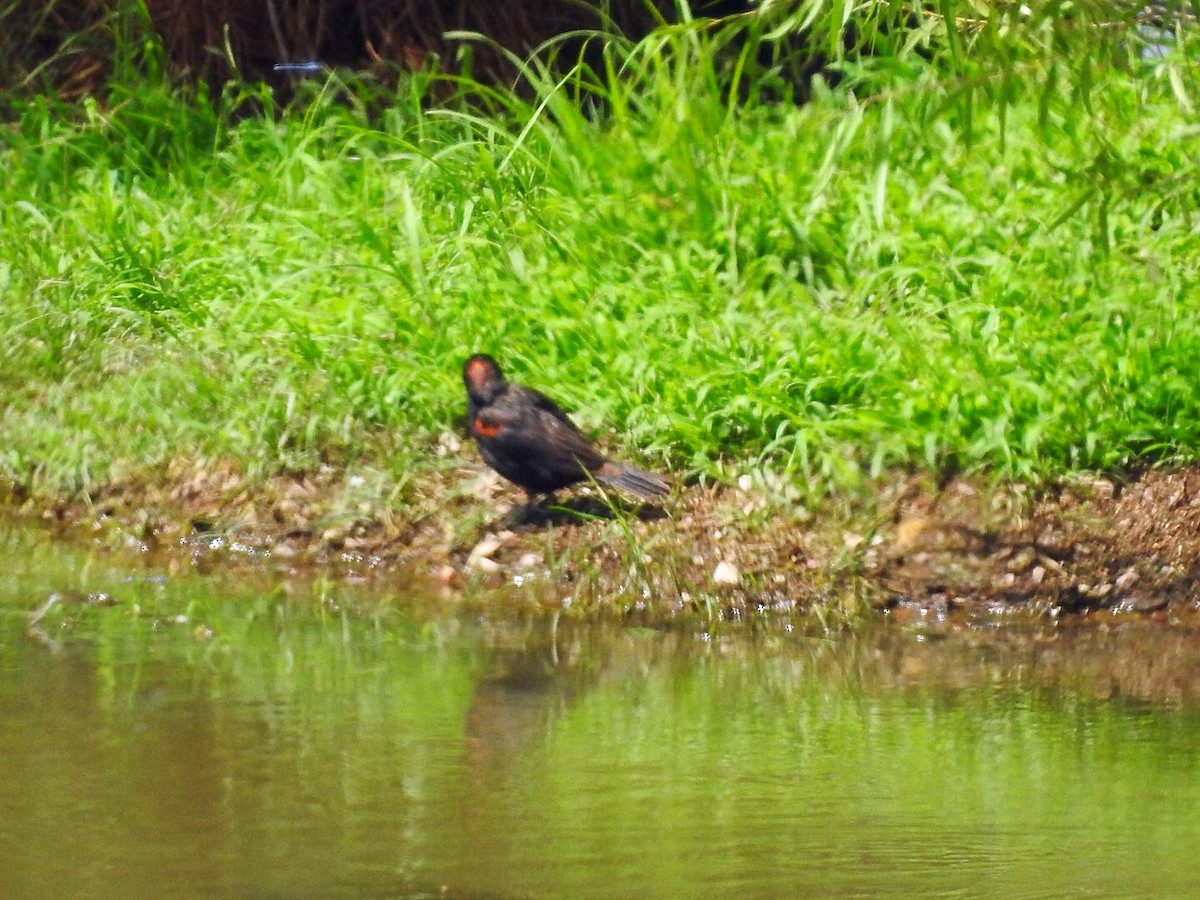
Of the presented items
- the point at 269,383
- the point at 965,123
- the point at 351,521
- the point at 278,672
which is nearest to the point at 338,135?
the point at 269,383

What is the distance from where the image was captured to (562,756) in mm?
3643

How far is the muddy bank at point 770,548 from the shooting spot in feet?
16.6

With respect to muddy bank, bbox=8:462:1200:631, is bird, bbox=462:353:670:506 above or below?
above

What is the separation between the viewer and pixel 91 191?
7.55m

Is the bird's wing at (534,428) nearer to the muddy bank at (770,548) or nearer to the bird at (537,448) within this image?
the bird at (537,448)

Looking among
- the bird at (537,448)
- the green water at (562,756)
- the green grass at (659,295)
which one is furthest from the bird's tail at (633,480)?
the green water at (562,756)

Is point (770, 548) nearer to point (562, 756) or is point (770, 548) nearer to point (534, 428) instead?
point (534, 428)

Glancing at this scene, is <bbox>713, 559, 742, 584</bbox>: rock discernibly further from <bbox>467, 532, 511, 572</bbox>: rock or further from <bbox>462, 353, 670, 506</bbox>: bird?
<bbox>467, 532, 511, 572</bbox>: rock

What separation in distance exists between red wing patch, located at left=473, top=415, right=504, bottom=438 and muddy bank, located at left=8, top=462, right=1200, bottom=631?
28 centimetres

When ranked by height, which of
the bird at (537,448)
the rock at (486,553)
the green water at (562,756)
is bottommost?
the rock at (486,553)

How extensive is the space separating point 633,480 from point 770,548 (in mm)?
456

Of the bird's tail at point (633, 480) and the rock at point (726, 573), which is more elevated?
the bird's tail at point (633, 480)

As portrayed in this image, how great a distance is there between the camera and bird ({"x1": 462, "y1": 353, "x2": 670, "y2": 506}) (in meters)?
5.28

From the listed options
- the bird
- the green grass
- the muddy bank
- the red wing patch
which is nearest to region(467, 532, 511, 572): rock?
the muddy bank
